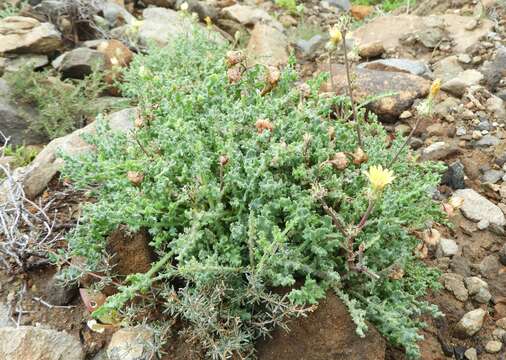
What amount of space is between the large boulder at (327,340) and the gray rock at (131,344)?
1.63 ft

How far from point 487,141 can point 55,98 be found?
3.33m

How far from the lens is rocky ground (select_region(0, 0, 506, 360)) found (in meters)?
2.29

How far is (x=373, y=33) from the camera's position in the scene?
18.0 feet

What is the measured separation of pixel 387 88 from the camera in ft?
13.2

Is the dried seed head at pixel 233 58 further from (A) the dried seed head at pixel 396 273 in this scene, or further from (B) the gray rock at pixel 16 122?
(B) the gray rock at pixel 16 122

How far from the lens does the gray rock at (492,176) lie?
11.0 ft

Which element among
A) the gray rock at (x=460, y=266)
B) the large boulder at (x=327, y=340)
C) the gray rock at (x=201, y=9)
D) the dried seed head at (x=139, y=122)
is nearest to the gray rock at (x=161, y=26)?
the gray rock at (x=201, y=9)

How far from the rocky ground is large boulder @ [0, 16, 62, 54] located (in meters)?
0.01

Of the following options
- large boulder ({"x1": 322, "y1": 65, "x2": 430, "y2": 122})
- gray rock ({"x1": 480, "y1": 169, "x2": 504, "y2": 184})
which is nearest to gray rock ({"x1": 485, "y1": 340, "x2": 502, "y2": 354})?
gray rock ({"x1": 480, "y1": 169, "x2": 504, "y2": 184})

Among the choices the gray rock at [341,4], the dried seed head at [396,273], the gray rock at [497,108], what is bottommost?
the gray rock at [341,4]

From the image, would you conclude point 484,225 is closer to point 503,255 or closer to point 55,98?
point 503,255

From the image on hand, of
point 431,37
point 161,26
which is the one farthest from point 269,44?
point 431,37

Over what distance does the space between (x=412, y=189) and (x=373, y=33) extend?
136 inches

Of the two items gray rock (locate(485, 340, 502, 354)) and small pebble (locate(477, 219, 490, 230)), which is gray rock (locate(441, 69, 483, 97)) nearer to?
small pebble (locate(477, 219, 490, 230))
